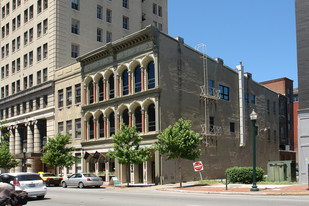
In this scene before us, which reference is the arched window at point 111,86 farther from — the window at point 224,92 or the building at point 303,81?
the building at point 303,81

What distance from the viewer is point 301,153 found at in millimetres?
26453

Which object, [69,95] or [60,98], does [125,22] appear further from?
[60,98]

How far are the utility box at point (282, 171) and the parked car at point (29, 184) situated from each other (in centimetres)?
1764

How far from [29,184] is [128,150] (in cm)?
1225

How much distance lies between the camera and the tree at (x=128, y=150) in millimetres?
31422

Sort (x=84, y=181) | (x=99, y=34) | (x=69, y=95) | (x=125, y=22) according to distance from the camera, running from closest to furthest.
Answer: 1. (x=84, y=181)
2. (x=69, y=95)
3. (x=99, y=34)
4. (x=125, y=22)

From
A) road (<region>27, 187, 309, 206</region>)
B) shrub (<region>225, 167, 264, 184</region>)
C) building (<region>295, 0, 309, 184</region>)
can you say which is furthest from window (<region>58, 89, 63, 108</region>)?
building (<region>295, 0, 309, 184</region>)

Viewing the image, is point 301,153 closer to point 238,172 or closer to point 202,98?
point 238,172

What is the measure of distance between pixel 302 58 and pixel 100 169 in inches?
915

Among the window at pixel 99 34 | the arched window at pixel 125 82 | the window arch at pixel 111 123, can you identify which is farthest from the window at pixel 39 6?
→ the window arch at pixel 111 123

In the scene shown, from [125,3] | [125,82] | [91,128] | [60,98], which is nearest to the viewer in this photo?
[125,82]

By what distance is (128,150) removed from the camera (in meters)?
31.7

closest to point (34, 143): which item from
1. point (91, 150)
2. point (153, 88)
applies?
point (91, 150)

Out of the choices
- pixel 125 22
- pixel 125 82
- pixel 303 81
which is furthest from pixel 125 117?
pixel 125 22
